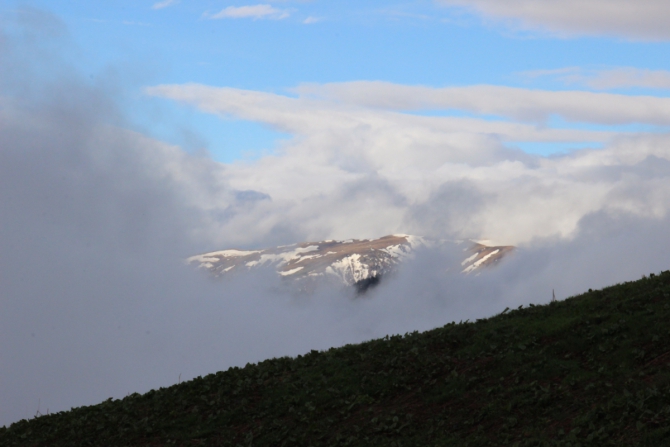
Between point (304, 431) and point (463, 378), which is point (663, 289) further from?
point (304, 431)

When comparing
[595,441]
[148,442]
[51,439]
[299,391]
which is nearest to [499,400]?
[595,441]

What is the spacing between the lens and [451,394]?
23.4 meters

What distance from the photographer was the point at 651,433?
16766mm

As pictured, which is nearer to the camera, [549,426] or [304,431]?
[549,426]

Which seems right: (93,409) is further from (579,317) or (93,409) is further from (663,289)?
(663,289)

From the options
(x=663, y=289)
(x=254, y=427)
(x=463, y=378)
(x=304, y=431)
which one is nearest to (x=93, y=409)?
(x=254, y=427)

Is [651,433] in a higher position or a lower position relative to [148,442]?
lower

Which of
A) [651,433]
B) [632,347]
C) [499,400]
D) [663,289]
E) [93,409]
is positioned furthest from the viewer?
[93,409]

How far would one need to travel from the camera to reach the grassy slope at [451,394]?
64.2ft

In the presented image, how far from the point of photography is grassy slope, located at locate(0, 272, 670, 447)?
19.6m

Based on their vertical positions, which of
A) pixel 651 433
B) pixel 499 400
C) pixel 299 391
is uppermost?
pixel 299 391

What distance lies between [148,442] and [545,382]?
14.4m

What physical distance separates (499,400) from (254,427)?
8.72 m

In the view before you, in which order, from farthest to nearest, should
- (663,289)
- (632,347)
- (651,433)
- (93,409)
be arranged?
(93,409) < (663,289) < (632,347) < (651,433)
